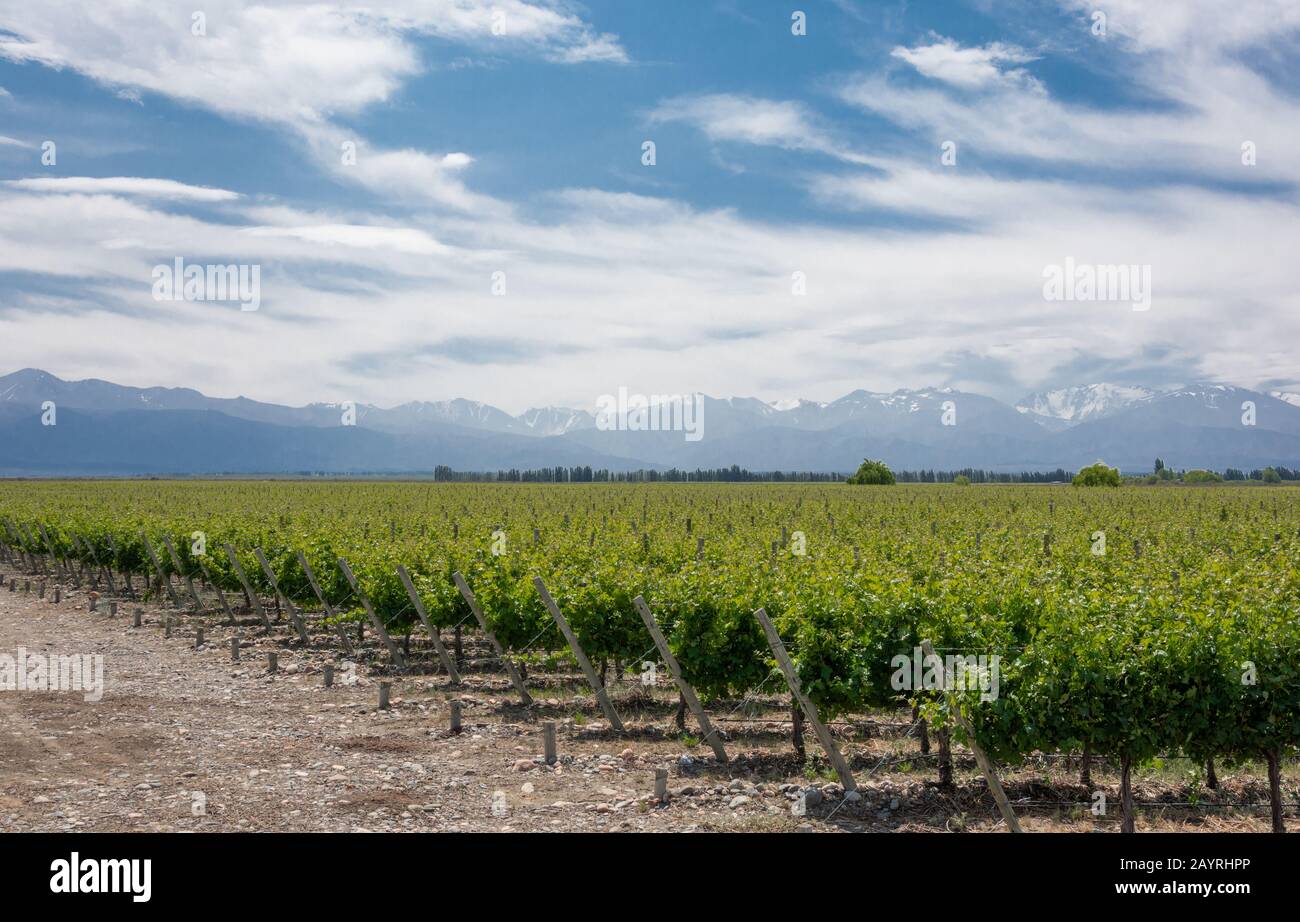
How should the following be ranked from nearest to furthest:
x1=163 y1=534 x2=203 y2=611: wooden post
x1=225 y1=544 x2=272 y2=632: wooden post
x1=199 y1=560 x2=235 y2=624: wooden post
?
x1=225 y1=544 x2=272 y2=632: wooden post < x1=199 y1=560 x2=235 y2=624: wooden post < x1=163 y1=534 x2=203 y2=611: wooden post

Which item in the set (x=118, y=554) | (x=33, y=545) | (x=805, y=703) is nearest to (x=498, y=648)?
(x=805, y=703)

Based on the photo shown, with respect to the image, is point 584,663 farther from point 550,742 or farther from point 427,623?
point 427,623

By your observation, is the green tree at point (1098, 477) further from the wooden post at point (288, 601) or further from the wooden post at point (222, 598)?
the wooden post at point (288, 601)

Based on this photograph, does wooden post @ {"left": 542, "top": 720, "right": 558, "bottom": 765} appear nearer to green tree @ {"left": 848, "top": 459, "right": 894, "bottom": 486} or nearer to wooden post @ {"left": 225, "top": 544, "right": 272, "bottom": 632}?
wooden post @ {"left": 225, "top": 544, "right": 272, "bottom": 632}

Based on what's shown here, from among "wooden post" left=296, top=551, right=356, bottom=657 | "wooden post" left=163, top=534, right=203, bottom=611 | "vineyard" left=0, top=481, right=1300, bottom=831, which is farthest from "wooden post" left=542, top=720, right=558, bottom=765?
"wooden post" left=163, top=534, right=203, bottom=611

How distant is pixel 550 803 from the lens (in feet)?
39.7

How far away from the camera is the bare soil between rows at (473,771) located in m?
11.4

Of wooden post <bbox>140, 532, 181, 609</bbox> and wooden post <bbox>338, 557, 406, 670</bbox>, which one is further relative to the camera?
wooden post <bbox>140, 532, 181, 609</bbox>

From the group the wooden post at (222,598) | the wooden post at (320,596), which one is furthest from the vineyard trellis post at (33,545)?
the wooden post at (320,596)

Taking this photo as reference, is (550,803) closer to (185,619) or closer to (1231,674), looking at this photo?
(1231,674)

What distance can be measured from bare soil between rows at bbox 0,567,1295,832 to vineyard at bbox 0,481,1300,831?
1.67ft

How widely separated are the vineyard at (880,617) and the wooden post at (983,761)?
5cm

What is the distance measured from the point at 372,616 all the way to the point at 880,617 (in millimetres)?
12842

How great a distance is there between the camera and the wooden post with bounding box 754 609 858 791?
12000 mm
